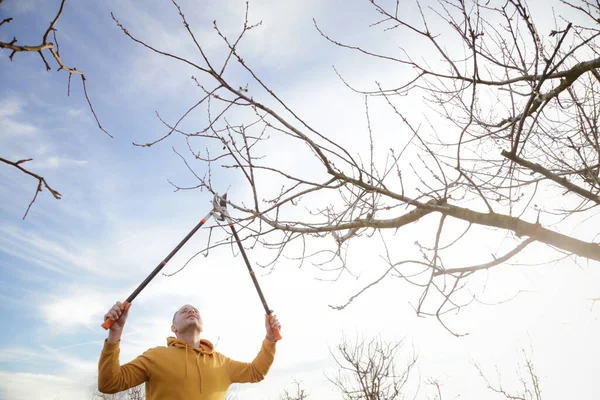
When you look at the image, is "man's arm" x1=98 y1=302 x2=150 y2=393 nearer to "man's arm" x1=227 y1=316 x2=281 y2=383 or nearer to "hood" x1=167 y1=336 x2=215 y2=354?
"hood" x1=167 y1=336 x2=215 y2=354

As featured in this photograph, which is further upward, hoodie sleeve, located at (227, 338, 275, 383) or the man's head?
the man's head

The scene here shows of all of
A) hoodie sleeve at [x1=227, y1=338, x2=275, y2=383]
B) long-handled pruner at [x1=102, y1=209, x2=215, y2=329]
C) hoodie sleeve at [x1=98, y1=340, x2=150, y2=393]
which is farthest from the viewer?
hoodie sleeve at [x1=227, y1=338, x2=275, y2=383]

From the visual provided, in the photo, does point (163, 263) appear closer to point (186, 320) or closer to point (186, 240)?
point (186, 240)

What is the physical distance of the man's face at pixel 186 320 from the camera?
3.48 metres

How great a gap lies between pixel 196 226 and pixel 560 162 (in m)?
3.57

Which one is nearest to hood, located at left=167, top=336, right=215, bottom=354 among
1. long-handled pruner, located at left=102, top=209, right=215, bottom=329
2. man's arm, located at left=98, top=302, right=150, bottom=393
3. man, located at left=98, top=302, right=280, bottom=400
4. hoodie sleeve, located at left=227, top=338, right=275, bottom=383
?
man, located at left=98, top=302, right=280, bottom=400

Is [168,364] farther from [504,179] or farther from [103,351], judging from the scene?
[504,179]

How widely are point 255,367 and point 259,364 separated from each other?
0.14 feet

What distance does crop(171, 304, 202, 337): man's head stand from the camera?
3.48m

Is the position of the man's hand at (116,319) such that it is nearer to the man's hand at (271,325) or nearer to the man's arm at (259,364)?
the man's arm at (259,364)

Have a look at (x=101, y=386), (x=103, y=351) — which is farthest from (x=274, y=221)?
(x=101, y=386)

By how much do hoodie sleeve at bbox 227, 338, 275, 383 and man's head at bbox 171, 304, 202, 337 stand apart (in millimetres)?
452

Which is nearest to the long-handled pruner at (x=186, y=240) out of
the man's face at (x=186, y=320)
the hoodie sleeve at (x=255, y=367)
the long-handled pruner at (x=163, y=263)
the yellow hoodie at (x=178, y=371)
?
the long-handled pruner at (x=163, y=263)

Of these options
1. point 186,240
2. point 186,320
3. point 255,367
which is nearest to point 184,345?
point 186,320
